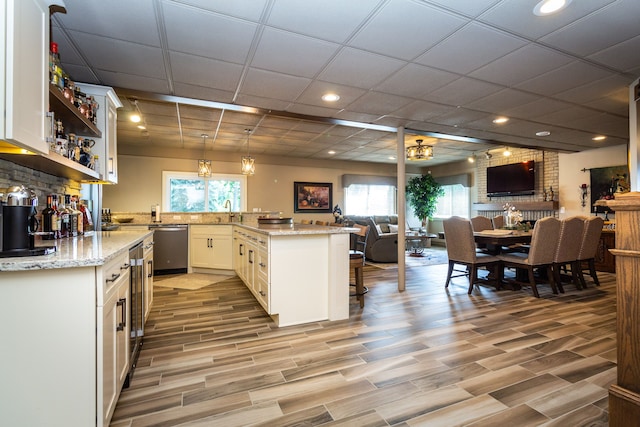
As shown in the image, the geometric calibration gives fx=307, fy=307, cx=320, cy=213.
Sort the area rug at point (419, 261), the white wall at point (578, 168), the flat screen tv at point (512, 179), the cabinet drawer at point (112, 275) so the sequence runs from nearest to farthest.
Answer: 1. the cabinet drawer at point (112, 275)
2. the white wall at point (578, 168)
3. the area rug at point (419, 261)
4. the flat screen tv at point (512, 179)

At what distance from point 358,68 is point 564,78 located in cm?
205

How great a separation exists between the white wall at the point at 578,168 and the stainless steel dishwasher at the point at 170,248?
25.2 ft

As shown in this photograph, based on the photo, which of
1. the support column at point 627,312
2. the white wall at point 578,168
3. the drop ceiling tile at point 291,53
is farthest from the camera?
the white wall at point 578,168

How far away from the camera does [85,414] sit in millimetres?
1304

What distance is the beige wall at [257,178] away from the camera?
6.41m

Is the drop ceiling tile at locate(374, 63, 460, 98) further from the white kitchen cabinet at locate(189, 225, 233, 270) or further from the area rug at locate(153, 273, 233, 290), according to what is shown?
the area rug at locate(153, 273, 233, 290)

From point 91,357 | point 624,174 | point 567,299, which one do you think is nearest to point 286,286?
point 91,357

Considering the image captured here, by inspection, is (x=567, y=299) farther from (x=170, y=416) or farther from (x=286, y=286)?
(x=170, y=416)

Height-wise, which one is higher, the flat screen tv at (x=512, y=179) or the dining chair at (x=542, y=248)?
the flat screen tv at (x=512, y=179)

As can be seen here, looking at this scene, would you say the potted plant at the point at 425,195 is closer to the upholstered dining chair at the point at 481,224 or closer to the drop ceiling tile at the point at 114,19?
the upholstered dining chair at the point at 481,224

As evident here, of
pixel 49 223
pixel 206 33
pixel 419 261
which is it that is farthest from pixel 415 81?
pixel 419 261

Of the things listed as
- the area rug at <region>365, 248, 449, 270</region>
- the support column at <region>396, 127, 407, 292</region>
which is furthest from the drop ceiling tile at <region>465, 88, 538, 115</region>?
the area rug at <region>365, 248, 449, 270</region>

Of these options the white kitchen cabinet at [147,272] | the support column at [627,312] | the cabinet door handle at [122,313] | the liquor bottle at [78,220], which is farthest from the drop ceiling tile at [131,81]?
the support column at [627,312]

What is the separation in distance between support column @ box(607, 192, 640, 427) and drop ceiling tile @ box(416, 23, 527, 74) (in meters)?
1.60
